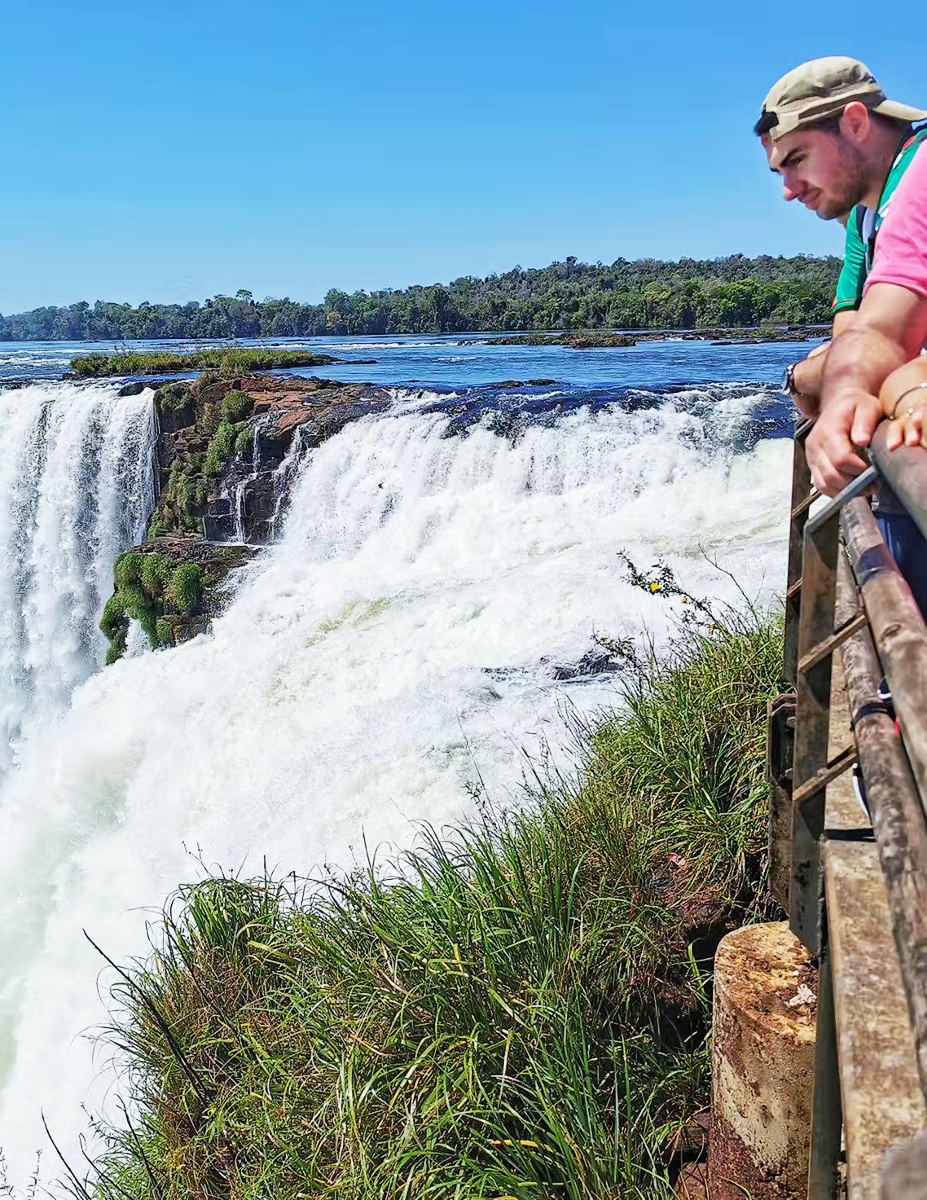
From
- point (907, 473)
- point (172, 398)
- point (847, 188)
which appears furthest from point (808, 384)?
point (172, 398)

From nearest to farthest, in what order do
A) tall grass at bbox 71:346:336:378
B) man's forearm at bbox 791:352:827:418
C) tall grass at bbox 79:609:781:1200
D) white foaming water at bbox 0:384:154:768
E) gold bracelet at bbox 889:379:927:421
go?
gold bracelet at bbox 889:379:927:421, man's forearm at bbox 791:352:827:418, tall grass at bbox 79:609:781:1200, white foaming water at bbox 0:384:154:768, tall grass at bbox 71:346:336:378

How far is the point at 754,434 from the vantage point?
12.0m

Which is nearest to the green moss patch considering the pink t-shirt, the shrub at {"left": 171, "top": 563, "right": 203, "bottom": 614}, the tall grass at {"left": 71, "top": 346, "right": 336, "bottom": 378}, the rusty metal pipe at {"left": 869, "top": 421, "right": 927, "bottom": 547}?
the shrub at {"left": 171, "top": 563, "right": 203, "bottom": 614}

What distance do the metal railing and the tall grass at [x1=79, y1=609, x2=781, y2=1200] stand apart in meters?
0.64

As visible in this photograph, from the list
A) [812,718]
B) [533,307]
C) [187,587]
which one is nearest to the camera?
[812,718]

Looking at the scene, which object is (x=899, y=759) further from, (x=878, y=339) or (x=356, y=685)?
(x=356, y=685)

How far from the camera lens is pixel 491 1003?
9.29 ft

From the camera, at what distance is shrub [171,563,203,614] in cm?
1282

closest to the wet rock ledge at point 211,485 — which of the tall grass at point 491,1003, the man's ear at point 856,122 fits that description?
the tall grass at point 491,1003

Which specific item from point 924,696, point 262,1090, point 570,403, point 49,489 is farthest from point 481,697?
point 49,489

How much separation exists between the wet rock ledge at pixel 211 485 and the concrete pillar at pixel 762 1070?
33.8 feet

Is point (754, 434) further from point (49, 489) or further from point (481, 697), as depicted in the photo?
point (49, 489)

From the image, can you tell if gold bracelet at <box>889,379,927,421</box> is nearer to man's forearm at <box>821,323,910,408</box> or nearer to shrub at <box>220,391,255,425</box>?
man's forearm at <box>821,323,910,408</box>

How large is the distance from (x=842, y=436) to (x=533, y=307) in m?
65.5
